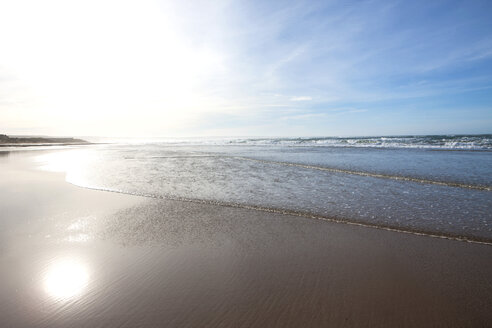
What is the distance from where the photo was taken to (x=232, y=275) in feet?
11.6

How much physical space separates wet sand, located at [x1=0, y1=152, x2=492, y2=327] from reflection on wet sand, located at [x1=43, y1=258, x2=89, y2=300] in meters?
0.02

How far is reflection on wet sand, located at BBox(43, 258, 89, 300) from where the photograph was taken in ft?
10.3

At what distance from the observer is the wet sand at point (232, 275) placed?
2750 mm

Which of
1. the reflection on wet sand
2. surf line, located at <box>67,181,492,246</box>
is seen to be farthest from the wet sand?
surf line, located at <box>67,181,492,246</box>

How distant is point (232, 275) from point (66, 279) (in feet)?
7.58

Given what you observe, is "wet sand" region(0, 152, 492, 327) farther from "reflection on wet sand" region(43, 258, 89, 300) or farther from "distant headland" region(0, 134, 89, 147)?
"distant headland" region(0, 134, 89, 147)

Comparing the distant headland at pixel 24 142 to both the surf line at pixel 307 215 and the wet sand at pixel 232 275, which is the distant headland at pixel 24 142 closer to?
the surf line at pixel 307 215

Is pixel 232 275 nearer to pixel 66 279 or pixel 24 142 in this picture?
pixel 66 279

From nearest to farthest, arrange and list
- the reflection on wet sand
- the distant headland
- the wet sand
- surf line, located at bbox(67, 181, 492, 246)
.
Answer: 1. the wet sand
2. the reflection on wet sand
3. surf line, located at bbox(67, 181, 492, 246)
4. the distant headland

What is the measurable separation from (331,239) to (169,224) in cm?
349

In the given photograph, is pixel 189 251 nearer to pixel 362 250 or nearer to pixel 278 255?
pixel 278 255

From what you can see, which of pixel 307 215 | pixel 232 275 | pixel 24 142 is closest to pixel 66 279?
pixel 232 275

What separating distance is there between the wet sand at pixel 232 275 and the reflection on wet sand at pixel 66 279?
0.02m

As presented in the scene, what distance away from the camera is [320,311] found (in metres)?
2.82
